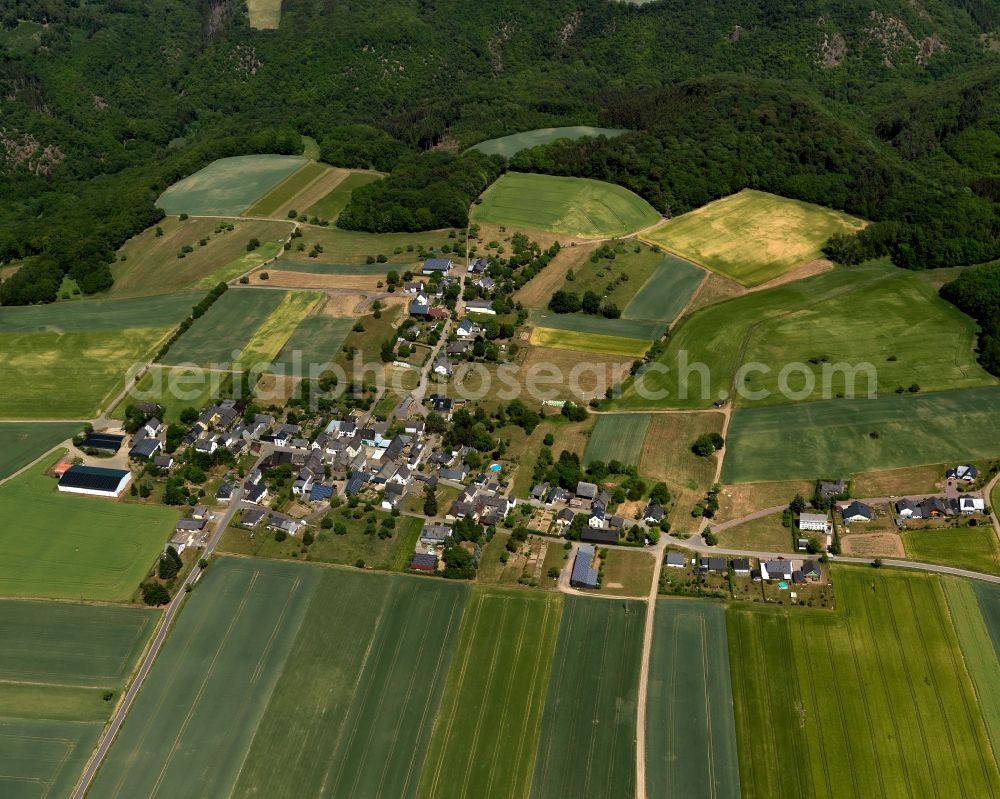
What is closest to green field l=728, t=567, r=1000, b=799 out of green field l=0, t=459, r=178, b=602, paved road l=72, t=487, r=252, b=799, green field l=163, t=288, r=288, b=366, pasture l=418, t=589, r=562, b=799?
pasture l=418, t=589, r=562, b=799

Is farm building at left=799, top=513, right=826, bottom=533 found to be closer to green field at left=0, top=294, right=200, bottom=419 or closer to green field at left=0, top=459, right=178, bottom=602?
green field at left=0, top=459, right=178, bottom=602

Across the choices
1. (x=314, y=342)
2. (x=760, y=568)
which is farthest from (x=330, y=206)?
(x=760, y=568)

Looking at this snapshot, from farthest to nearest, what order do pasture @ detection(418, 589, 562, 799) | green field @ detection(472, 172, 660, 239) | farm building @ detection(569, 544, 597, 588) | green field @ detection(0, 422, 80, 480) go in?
green field @ detection(472, 172, 660, 239) < green field @ detection(0, 422, 80, 480) < farm building @ detection(569, 544, 597, 588) < pasture @ detection(418, 589, 562, 799)

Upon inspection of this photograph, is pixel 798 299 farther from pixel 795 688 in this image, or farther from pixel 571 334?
pixel 795 688

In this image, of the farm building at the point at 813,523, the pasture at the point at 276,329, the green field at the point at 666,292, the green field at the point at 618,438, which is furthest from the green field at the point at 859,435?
the pasture at the point at 276,329

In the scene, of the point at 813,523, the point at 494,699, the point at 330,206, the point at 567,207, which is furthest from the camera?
the point at 330,206

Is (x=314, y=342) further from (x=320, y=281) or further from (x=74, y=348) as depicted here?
(x=74, y=348)

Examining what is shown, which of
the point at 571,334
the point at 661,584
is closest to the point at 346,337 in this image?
the point at 571,334
